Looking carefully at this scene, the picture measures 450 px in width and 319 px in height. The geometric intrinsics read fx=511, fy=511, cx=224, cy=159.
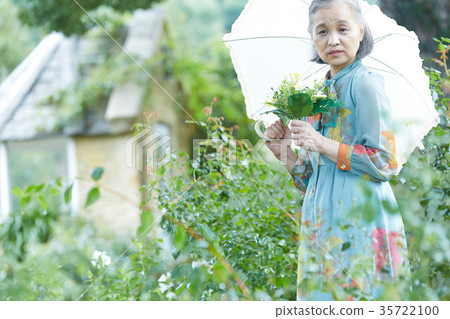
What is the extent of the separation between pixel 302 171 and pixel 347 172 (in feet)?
0.34

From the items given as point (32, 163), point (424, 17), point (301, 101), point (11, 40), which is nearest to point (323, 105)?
point (301, 101)

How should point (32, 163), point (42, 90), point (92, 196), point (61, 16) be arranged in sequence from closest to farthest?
point (92, 196) < point (61, 16) < point (42, 90) < point (32, 163)

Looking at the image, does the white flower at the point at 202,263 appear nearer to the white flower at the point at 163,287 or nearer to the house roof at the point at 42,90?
the white flower at the point at 163,287

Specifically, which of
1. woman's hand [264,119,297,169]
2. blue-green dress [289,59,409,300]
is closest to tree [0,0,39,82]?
woman's hand [264,119,297,169]

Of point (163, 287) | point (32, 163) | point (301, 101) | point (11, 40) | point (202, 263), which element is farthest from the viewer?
point (32, 163)

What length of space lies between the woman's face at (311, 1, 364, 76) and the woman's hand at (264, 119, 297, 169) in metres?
0.12

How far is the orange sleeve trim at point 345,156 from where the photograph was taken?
71 cm

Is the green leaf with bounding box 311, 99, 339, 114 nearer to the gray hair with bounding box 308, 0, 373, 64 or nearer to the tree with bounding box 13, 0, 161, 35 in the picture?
the gray hair with bounding box 308, 0, 373, 64

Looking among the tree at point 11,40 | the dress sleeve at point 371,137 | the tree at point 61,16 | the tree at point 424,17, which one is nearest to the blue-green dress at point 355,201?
the dress sleeve at point 371,137

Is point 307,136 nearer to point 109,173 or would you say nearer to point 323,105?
point 323,105

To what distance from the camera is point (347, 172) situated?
0.74m
